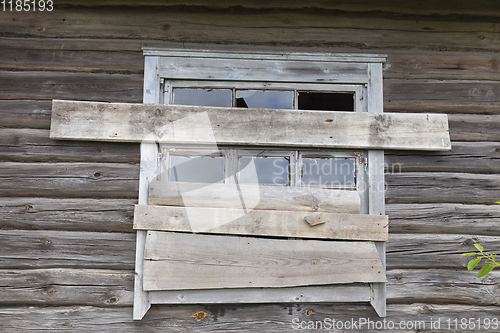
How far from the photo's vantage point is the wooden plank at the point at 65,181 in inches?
76.0

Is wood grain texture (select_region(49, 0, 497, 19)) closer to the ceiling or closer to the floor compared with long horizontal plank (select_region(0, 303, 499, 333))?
closer to the ceiling

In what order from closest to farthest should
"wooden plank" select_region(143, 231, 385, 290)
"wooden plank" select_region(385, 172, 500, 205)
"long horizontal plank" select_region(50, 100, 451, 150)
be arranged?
"wooden plank" select_region(143, 231, 385, 290)
"long horizontal plank" select_region(50, 100, 451, 150)
"wooden plank" select_region(385, 172, 500, 205)

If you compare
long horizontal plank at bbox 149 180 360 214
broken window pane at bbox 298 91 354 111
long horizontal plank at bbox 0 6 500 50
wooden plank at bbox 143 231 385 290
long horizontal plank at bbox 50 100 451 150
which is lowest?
wooden plank at bbox 143 231 385 290

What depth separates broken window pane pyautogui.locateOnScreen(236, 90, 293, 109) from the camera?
2074mm

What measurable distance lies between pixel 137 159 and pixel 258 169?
766 mm

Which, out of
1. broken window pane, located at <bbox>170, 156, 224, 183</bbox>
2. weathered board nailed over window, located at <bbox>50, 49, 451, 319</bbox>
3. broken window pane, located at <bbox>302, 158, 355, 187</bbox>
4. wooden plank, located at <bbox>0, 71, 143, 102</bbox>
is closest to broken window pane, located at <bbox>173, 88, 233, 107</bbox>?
weathered board nailed over window, located at <bbox>50, 49, 451, 319</bbox>

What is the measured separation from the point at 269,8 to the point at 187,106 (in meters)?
0.89

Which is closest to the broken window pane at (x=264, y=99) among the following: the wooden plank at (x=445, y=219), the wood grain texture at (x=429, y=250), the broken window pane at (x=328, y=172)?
the broken window pane at (x=328, y=172)

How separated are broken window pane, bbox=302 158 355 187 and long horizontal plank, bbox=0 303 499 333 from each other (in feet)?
2.48

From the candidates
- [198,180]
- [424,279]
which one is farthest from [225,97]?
[424,279]

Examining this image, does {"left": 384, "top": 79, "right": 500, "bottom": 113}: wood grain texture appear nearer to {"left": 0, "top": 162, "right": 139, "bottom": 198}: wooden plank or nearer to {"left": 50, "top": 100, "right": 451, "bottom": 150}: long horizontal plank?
{"left": 50, "top": 100, "right": 451, "bottom": 150}: long horizontal plank

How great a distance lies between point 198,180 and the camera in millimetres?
1976

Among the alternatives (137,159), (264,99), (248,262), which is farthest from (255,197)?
(137,159)

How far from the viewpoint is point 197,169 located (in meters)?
1.99
